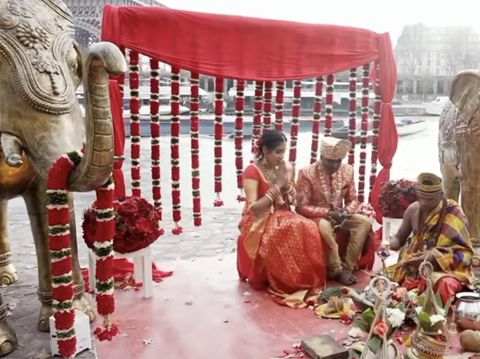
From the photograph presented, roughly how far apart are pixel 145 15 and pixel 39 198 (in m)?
1.58

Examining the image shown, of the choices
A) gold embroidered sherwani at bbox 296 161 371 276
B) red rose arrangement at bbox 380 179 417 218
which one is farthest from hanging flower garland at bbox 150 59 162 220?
red rose arrangement at bbox 380 179 417 218

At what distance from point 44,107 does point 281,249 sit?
1.88 m

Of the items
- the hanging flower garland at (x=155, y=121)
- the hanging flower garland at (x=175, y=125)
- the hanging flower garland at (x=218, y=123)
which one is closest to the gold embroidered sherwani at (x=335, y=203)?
the hanging flower garland at (x=218, y=123)

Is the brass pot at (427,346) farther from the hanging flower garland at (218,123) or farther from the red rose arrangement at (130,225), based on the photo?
the hanging flower garland at (218,123)

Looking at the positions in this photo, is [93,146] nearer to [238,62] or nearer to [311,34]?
[238,62]

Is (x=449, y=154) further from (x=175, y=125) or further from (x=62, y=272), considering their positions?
(x=62, y=272)

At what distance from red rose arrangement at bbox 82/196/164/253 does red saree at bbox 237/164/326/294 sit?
0.67 meters

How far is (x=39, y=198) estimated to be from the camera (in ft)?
8.86

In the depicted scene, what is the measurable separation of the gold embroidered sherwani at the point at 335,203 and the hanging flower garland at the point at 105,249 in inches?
73.9

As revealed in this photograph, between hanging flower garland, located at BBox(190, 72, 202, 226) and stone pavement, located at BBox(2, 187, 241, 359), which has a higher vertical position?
hanging flower garland, located at BBox(190, 72, 202, 226)

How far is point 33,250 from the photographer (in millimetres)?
4859

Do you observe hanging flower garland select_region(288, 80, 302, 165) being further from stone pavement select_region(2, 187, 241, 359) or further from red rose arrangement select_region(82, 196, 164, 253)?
red rose arrangement select_region(82, 196, 164, 253)

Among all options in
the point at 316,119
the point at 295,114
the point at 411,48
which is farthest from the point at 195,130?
the point at 411,48

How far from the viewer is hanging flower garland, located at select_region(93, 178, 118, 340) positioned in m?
2.22
